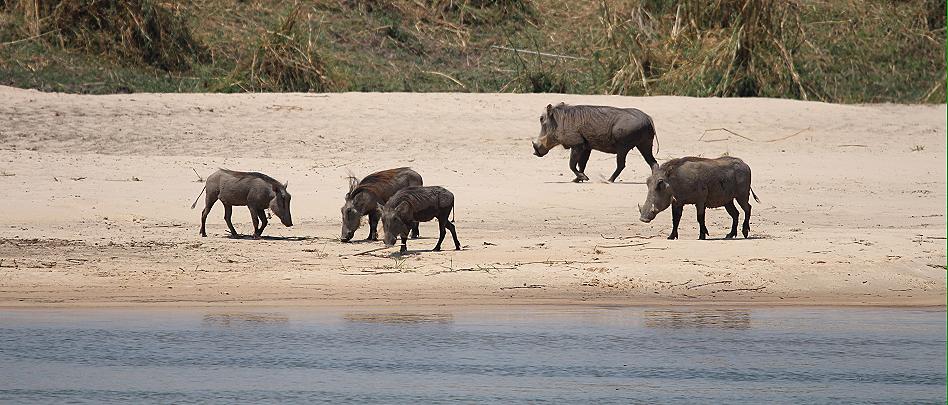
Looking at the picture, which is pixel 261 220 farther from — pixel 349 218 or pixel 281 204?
pixel 349 218

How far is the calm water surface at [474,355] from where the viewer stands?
8289 millimetres

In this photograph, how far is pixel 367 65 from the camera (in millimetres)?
21734

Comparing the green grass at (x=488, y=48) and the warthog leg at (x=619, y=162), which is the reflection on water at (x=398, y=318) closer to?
the warthog leg at (x=619, y=162)

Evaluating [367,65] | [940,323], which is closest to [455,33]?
[367,65]

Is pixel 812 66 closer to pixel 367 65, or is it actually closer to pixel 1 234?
pixel 367 65

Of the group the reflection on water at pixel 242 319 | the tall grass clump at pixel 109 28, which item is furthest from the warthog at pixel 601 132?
the tall grass clump at pixel 109 28

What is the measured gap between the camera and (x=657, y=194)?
12.5m

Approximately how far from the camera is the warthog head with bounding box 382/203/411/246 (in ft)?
38.8

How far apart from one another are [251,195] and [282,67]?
24.2 ft

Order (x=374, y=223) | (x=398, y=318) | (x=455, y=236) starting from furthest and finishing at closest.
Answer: (x=374, y=223), (x=455, y=236), (x=398, y=318)

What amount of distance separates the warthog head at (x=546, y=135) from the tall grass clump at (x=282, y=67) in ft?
13.8

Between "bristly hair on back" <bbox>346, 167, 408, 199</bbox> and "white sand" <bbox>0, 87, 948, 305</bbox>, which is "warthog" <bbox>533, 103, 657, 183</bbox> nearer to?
"white sand" <bbox>0, 87, 948, 305</bbox>

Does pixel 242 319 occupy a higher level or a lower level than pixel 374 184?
lower

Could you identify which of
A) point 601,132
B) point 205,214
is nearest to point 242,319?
point 205,214
